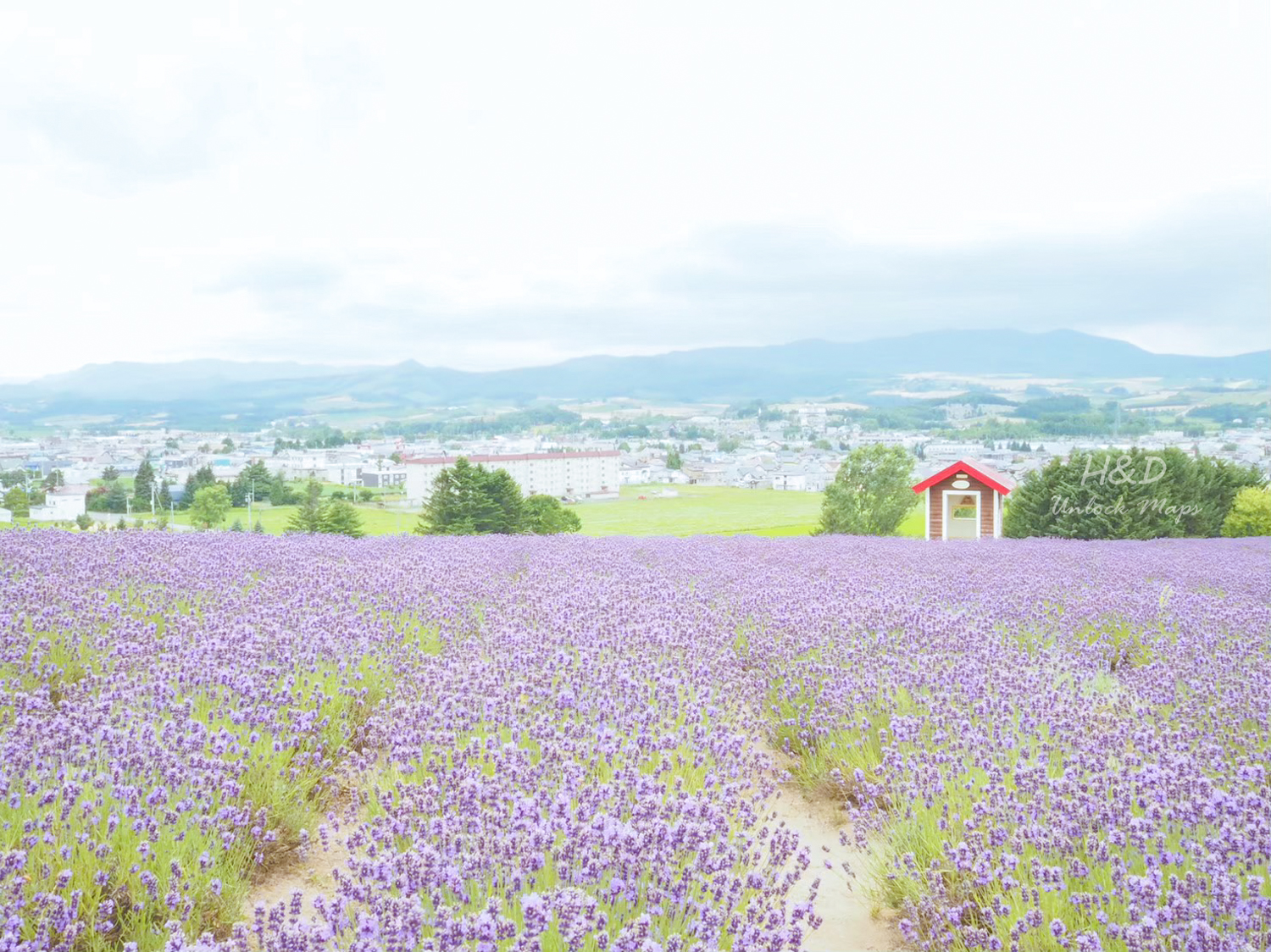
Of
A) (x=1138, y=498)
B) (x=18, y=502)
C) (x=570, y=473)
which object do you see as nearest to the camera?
(x=1138, y=498)

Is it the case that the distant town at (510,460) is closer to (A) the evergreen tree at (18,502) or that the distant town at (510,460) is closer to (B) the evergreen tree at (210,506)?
(A) the evergreen tree at (18,502)

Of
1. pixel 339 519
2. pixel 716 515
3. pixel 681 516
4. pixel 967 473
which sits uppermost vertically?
pixel 967 473

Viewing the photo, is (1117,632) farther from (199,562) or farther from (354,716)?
(199,562)

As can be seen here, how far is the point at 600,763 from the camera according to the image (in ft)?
10.6

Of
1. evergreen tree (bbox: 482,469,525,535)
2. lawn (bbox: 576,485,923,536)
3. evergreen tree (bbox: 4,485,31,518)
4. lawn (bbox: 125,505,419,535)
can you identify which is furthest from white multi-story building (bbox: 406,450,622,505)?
evergreen tree (bbox: 482,469,525,535)

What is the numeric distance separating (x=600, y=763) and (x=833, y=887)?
3.48 feet

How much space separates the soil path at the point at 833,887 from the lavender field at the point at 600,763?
3 centimetres

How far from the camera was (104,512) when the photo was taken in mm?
86500

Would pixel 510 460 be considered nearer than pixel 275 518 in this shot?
No

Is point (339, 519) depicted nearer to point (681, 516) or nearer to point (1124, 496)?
point (1124, 496)

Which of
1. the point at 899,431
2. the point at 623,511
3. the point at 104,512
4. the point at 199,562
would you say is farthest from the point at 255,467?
the point at 899,431

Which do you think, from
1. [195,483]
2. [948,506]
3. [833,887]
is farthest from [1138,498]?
[195,483]

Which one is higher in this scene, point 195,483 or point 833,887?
point 833,887

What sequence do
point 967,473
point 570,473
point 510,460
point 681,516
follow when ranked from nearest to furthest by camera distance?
point 967,473, point 681,516, point 510,460, point 570,473
